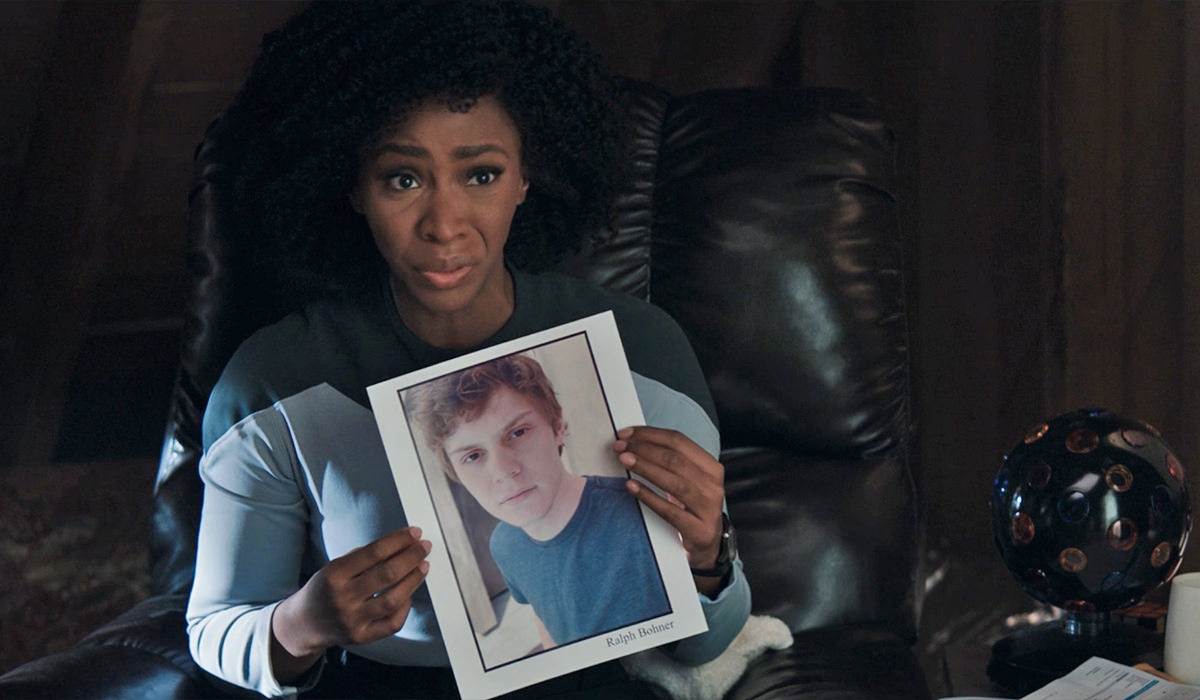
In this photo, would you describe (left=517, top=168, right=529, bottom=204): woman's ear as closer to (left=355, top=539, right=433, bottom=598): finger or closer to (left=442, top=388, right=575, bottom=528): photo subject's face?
(left=442, top=388, right=575, bottom=528): photo subject's face

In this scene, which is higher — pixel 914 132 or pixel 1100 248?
pixel 914 132

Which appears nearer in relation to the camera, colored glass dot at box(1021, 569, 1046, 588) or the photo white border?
the photo white border

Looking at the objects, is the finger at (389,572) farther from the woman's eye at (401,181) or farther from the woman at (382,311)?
the woman's eye at (401,181)

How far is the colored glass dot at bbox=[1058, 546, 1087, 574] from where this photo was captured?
1.09 metres

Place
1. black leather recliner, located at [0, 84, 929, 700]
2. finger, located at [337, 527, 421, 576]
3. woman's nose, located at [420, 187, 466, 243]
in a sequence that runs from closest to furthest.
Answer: finger, located at [337, 527, 421, 576], woman's nose, located at [420, 187, 466, 243], black leather recliner, located at [0, 84, 929, 700]

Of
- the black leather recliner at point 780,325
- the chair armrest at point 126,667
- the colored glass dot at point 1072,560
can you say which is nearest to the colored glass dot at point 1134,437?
the colored glass dot at point 1072,560

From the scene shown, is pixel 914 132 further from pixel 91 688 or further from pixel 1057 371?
pixel 91 688

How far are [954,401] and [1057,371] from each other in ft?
0.62

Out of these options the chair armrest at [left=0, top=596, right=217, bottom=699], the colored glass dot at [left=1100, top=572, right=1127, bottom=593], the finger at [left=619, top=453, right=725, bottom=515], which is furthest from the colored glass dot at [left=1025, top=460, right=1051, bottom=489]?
the chair armrest at [left=0, top=596, right=217, bottom=699]

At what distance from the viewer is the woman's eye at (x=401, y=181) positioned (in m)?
1.08

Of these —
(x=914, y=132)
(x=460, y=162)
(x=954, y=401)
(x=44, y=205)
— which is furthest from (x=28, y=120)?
(x=954, y=401)

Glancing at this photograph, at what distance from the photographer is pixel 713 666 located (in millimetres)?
1146

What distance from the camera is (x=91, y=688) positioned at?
1.02 meters

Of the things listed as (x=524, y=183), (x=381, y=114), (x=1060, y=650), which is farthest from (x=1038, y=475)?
(x=381, y=114)
